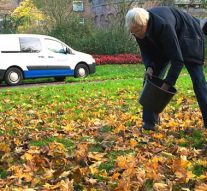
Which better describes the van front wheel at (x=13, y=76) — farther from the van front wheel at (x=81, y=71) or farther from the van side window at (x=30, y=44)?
the van front wheel at (x=81, y=71)

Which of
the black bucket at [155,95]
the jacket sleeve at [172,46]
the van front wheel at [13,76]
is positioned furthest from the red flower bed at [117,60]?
the jacket sleeve at [172,46]

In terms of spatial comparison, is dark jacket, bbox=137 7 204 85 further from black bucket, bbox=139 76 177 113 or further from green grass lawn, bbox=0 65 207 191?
green grass lawn, bbox=0 65 207 191

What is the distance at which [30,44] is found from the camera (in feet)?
56.9

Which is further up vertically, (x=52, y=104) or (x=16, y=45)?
(x=16, y=45)

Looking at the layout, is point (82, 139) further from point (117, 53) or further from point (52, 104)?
point (117, 53)

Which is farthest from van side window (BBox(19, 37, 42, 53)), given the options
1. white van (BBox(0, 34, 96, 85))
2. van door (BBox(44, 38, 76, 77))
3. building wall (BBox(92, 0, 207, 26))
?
building wall (BBox(92, 0, 207, 26))

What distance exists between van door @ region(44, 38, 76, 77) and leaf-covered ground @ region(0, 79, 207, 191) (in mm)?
8990

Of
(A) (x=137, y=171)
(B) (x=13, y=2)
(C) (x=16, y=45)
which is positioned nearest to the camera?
(A) (x=137, y=171)

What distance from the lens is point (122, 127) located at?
5922mm

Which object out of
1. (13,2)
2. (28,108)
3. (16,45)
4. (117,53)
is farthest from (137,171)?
(13,2)

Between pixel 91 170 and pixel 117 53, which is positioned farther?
pixel 117 53

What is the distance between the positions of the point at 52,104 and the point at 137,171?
18.2 ft

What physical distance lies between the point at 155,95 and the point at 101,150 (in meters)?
0.97

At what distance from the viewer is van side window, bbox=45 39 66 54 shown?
1789 cm
